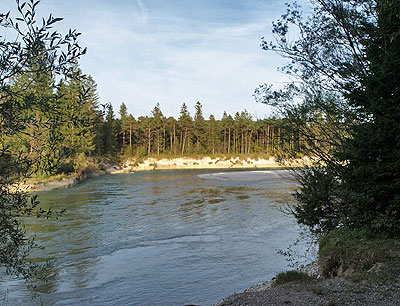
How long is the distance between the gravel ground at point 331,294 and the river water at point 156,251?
2.24m

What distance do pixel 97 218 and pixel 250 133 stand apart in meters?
59.7

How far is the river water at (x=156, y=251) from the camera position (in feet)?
27.6

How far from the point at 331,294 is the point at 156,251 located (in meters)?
7.58

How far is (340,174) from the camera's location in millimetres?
8047

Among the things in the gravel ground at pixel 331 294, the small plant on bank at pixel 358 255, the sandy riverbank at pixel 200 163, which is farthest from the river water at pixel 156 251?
the sandy riverbank at pixel 200 163

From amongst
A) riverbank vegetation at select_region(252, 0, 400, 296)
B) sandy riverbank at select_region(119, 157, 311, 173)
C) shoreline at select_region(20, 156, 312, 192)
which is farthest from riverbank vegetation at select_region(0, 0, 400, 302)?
sandy riverbank at select_region(119, 157, 311, 173)

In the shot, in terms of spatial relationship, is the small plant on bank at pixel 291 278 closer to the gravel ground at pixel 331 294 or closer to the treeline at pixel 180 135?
the gravel ground at pixel 331 294

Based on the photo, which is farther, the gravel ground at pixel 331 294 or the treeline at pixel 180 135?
the treeline at pixel 180 135

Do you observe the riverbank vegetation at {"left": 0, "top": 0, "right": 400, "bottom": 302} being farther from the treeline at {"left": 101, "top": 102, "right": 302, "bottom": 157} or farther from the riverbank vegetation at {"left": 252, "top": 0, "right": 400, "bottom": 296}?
the treeline at {"left": 101, "top": 102, "right": 302, "bottom": 157}

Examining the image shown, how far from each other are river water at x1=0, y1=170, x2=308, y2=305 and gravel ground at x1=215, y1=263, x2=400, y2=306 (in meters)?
2.24

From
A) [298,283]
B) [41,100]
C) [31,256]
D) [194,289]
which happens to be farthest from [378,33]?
[31,256]

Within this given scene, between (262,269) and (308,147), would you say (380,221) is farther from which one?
(262,269)

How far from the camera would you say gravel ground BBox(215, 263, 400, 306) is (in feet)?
16.3

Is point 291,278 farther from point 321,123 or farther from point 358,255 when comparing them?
point 321,123
